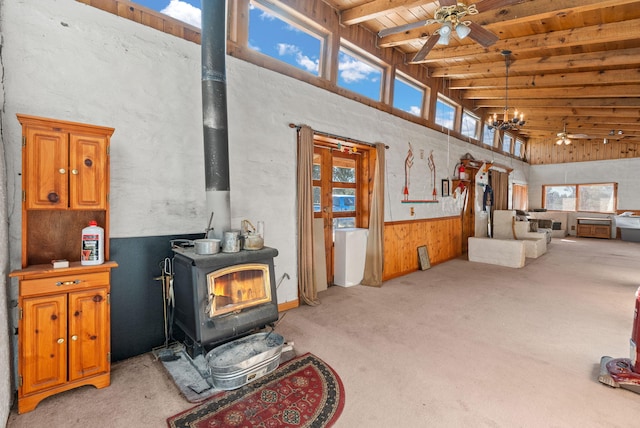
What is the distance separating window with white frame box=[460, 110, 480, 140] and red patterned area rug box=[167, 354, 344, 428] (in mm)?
6789

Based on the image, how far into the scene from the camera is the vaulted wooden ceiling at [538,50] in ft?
11.7

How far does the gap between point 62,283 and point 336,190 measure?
3.53 m

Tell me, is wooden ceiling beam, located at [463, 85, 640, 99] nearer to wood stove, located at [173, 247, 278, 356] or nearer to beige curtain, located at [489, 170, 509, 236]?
beige curtain, located at [489, 170, 509, 236]

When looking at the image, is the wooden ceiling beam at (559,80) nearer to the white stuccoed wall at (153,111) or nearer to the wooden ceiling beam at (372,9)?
the wooden ceiling beam at (372,9)

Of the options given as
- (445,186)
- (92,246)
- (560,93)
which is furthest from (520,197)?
(92,246)

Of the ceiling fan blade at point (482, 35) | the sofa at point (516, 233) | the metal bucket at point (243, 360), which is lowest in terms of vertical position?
the metal bucket at point (243, 360)

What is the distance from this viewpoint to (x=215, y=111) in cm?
246

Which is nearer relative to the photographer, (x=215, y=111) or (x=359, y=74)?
(x=215, y=111)

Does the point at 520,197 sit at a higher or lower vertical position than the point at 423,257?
higher

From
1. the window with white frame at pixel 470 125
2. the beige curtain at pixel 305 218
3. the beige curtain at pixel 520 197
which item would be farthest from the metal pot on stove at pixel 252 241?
the beige curtain at pixel 520 197

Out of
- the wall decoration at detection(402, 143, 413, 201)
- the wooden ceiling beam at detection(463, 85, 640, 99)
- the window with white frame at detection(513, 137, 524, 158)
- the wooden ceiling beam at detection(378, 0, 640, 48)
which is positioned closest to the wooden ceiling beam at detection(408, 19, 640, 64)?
the wooden ceiling beam at detection(378, 0, 640, 48)

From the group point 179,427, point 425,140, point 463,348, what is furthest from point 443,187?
point 179,427

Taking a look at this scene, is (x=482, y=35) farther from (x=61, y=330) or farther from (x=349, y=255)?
(x=61, y=330)

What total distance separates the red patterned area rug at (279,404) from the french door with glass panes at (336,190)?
246 cm
